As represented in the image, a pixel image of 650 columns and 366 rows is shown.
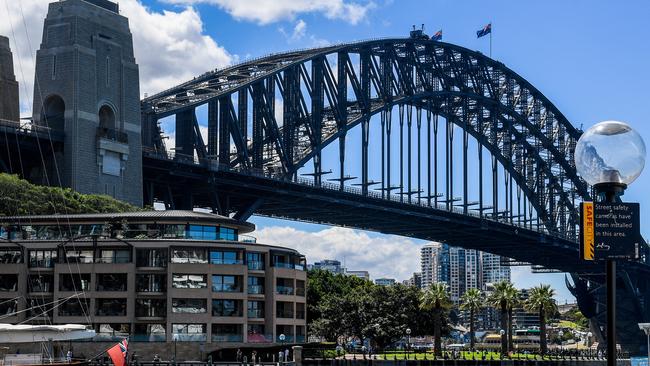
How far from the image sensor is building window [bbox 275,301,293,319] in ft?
332

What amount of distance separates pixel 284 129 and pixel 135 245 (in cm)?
7042

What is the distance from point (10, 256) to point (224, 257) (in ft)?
60.6

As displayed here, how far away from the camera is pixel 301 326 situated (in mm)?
106500

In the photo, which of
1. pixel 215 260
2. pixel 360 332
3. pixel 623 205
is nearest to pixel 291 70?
pixel 360 332

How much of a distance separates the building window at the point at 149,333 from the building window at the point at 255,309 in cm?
831

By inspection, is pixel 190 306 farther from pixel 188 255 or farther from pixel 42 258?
pixel 42 258

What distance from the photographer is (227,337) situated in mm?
95438

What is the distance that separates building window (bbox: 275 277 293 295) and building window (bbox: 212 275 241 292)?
17.8 feet

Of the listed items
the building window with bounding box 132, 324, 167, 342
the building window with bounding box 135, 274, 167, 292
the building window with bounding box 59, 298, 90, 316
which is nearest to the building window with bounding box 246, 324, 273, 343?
the building window with bounding box 132, 324, 167, 342

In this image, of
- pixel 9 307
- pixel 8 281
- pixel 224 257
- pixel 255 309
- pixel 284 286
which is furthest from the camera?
pixel 284 286

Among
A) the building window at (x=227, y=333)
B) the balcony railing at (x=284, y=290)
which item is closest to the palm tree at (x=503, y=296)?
the balcony railing at (x=284, y=290)

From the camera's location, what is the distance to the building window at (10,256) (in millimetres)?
95875

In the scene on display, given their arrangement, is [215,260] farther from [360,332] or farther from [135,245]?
[360,332]

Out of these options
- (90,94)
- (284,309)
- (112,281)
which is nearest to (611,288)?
(112,281)
